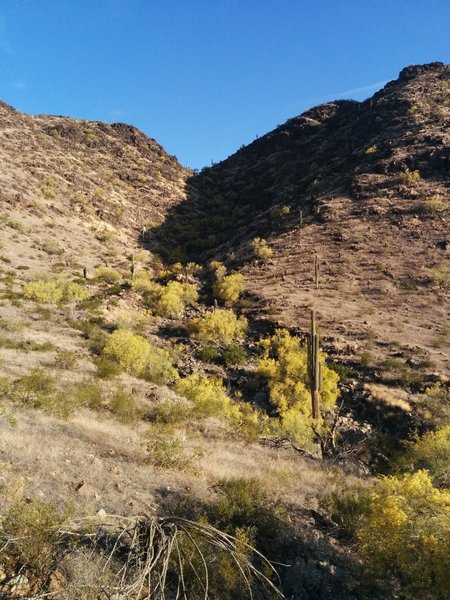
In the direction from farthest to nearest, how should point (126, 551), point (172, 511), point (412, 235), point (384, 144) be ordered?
1. point (384, 144)
2. point (412, 235)
3. point (172, 511)
4. point (126, 551)

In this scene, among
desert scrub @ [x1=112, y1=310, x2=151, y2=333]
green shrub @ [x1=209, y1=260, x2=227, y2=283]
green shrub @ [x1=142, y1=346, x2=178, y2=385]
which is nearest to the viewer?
green shrub @ [x1=142, y1=346, x2=178, y2=385]

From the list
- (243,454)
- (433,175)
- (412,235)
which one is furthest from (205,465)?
(433,175)

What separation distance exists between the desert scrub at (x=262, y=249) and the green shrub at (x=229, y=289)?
4598 millimetres

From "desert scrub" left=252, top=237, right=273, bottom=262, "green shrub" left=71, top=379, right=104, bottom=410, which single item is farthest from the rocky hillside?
"green shrub" left=71, top=379, right=104, bottom=410

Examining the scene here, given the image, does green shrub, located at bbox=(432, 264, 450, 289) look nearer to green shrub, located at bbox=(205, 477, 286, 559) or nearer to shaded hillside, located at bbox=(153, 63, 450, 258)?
shaded hillside, located at bbox=(153, 63, 450, 258)

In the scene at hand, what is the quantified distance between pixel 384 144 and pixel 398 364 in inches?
1491

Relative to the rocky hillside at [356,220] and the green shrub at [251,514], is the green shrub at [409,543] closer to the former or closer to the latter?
the green shrub at [251,514]

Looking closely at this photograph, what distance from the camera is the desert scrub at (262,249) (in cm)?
3450

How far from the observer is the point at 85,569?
5305 mm

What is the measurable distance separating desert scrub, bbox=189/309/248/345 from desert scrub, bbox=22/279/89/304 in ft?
23.8

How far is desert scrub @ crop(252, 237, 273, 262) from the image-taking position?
113 ft

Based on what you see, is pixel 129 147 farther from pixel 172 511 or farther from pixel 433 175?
pixel 172 511

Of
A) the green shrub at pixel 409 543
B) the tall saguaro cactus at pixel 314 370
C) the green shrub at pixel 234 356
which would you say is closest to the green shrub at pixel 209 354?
the green shrub at pixel 234 356

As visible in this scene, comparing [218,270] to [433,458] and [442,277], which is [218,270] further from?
[433,458]
